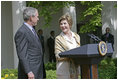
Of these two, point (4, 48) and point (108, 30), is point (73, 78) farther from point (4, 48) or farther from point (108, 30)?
point (4, 48)

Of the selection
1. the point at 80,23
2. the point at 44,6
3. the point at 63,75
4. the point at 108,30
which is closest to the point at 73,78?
the point at 63,75

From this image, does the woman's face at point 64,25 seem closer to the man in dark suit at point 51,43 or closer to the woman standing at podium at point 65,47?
the woman standing at podium at point 65,47

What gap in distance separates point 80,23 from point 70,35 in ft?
45.7

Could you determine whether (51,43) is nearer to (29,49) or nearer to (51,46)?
(51,46)

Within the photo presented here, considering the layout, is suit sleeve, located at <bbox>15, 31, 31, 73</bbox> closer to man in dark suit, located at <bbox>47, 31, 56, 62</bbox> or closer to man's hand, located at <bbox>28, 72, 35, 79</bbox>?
man's hand, located at <bbox>28, 72, 35, 79</bbox>

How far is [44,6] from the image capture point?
1073cm

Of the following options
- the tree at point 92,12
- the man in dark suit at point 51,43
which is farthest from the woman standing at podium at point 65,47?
the man in dark suit at point 51,43

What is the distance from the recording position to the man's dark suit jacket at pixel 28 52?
3.71 metres

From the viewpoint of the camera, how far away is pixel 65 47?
4137 millimetres

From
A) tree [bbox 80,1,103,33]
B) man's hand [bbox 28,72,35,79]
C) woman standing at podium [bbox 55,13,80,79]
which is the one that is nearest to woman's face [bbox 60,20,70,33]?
woman standing at podium [bbox 55,13,80,79]

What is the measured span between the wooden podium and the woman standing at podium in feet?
0.56

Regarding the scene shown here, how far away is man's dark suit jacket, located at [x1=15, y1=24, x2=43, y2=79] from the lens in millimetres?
3711

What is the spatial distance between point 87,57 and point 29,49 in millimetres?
816

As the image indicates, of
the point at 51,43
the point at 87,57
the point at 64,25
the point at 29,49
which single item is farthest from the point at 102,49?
the point at 51,43
